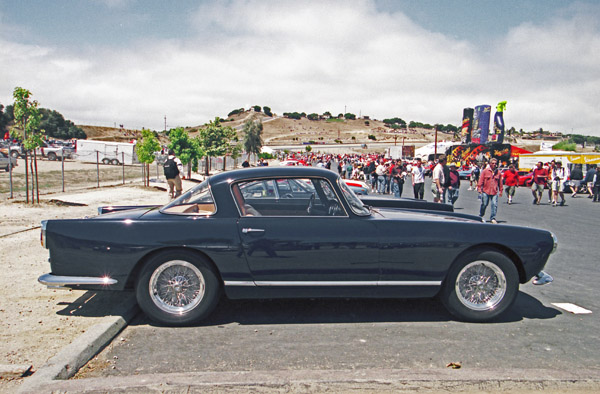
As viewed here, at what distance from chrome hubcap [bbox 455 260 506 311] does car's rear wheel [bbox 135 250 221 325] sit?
2.31 m

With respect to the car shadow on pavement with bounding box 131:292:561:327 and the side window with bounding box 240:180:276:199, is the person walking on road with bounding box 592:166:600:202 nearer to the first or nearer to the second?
the car shadow on pavement with bounding box 131:292:561:327

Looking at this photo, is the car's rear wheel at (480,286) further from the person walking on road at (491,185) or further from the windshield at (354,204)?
the person walking on road at (491,185)

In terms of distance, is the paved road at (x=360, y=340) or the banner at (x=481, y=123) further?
the banner at (x=481, y=123)

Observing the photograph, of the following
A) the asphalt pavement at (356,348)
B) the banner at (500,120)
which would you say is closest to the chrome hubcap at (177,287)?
the asphalt pavement at (356,348)

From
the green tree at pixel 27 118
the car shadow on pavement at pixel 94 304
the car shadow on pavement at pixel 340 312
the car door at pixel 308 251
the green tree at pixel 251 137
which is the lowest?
the car shadow on pavement at pixel 94 304

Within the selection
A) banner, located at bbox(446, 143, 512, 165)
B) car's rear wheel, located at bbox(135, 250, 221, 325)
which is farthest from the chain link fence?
banner, located at bbox(446, 143, 512, 165)

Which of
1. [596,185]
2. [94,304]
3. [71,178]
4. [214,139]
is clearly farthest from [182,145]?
[94,304]

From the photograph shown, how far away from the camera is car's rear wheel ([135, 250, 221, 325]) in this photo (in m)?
4.05

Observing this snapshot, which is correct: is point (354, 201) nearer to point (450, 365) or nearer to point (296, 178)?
point (296, 178)

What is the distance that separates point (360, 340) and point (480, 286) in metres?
1.35

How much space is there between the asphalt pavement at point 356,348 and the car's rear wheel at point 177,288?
0.15 metres

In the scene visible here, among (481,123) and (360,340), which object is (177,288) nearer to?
(360,340)

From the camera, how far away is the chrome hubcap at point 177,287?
4090 mm

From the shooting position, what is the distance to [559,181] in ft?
57.1
